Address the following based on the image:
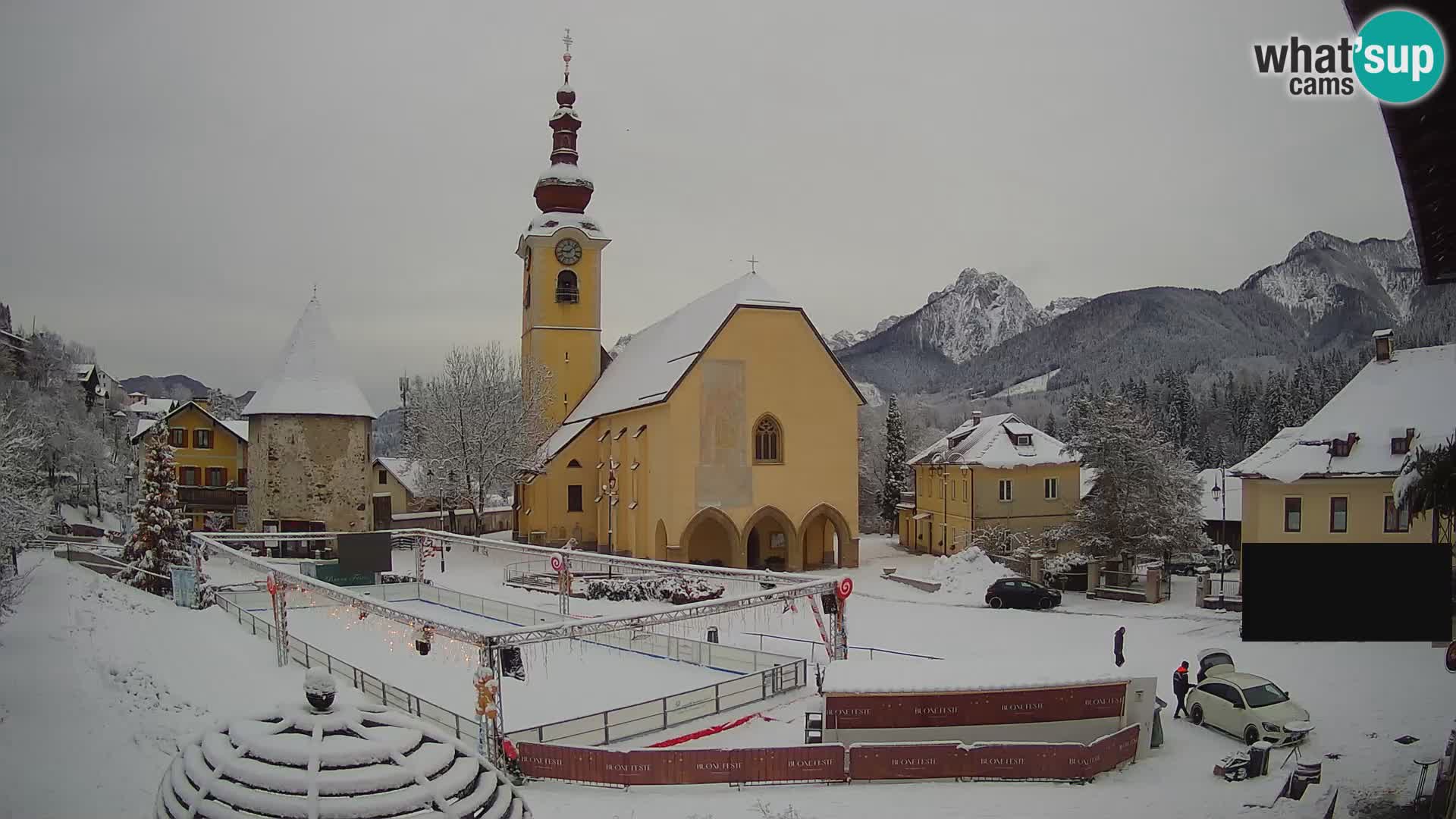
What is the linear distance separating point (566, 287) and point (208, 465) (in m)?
17.0

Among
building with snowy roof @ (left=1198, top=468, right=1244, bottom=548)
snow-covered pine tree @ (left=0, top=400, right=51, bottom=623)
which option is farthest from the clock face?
snow-covered pine tree @ (left=0, top=400, right=51, bottom=623)

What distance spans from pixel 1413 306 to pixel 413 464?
51.5 meters

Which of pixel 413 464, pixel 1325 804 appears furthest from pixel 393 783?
pixel 413 464

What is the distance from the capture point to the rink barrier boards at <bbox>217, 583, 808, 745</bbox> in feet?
41.1

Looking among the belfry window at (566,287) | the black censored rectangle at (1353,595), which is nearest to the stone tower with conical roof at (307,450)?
the belfry window at (566,287)

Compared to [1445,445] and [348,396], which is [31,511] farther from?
[348,396]

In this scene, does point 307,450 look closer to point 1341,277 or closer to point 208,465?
point 208,465

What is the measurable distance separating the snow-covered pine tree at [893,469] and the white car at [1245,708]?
109 feet

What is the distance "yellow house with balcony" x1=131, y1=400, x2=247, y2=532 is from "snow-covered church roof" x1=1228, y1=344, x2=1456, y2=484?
3771cm

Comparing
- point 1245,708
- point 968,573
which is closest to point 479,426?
point 968,573

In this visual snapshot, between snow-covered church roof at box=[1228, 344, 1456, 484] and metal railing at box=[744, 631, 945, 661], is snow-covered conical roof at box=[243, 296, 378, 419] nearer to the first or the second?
metal railing at box=[744, 631, 945, 661]

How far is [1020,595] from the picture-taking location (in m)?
24.5

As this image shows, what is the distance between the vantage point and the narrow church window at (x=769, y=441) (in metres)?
31.7

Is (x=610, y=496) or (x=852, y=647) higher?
(x=610, y=496)
